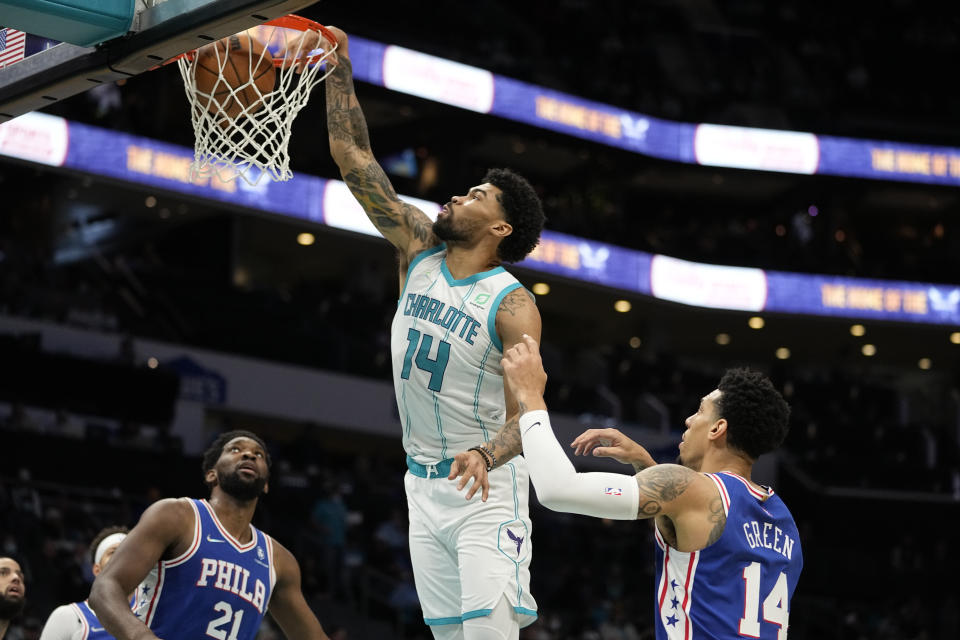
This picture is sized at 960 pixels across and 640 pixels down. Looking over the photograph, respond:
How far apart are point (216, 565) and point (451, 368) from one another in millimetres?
1610

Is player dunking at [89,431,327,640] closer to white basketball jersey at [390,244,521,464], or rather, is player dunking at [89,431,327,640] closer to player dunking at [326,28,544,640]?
player dunking at [326,28,544,640]

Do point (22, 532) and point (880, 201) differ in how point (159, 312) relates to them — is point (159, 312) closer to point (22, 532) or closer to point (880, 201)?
point (22, 532)

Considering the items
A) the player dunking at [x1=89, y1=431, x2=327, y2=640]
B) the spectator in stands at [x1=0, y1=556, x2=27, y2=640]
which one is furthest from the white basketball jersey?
the spectator in stands at [x1=0, y1=556, x2=27, y2=640]

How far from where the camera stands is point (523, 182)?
19.6 feet

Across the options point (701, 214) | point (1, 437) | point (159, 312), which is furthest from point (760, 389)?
point (701, 214)

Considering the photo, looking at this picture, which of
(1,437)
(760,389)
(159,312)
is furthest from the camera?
(159,312)

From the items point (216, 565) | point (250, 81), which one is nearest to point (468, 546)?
point (216, 565)

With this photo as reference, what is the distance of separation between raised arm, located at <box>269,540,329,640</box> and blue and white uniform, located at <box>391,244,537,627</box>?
1.20m

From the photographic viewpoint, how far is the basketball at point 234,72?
6.20 m

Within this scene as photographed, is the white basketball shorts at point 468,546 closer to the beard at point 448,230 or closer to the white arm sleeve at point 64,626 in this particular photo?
the beard at point 448,230

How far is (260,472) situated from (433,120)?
21057 millimetres

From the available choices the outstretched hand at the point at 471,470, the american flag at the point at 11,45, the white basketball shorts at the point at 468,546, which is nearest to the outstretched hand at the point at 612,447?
the outstretched hand at the point at 471,470

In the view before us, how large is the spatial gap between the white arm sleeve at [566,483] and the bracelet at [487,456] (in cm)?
55

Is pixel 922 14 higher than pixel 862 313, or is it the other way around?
pixel 922 14
